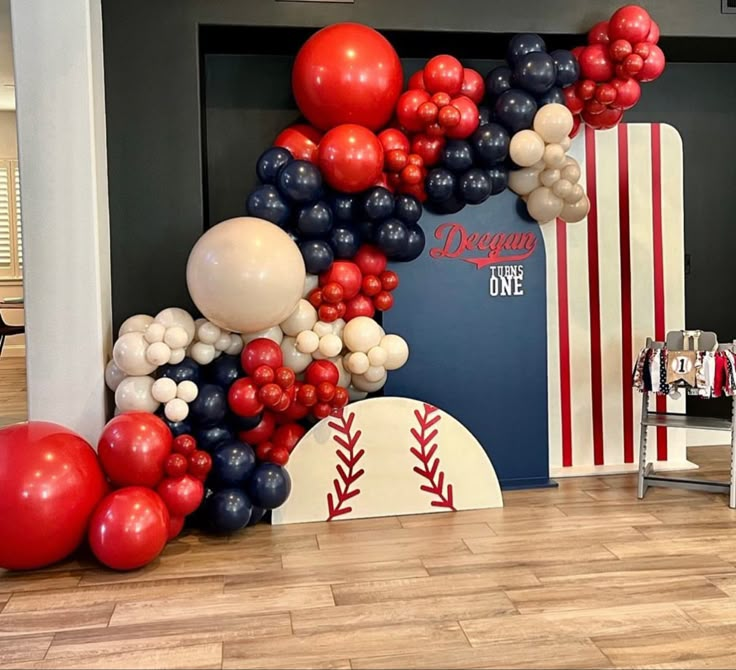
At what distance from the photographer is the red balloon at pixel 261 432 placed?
11.2 ft

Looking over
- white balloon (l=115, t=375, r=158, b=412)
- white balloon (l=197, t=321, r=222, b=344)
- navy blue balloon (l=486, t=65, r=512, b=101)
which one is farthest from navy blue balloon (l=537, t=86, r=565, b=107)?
white balloon (l=115, t=375, r=158, b=412)

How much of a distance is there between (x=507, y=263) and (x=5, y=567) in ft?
8.29

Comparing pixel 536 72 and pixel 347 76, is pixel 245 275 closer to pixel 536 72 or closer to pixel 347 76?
pixel 347 76

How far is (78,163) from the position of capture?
132 inches

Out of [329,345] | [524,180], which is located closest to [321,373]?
[329,345]

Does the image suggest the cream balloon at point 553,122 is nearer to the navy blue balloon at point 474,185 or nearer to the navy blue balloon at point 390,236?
the navy blue balloon at point 474,185

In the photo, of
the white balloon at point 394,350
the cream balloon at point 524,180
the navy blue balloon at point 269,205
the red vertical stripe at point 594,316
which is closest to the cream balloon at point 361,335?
the white balloon at point 394,350

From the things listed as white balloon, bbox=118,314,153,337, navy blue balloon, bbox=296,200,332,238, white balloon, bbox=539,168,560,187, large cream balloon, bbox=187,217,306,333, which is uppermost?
white balloon, bbox=539,168,560,187

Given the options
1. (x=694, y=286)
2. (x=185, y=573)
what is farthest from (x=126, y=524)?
(x=694, y=286)

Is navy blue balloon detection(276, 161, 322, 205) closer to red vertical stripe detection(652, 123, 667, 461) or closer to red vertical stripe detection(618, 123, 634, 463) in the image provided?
red vertical stripe detection(618, 123, 634, 463)

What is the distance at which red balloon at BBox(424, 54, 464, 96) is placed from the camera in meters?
3.50

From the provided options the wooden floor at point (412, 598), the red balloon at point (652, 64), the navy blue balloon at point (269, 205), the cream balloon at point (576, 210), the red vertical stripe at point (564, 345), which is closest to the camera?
the wooden floor at point (412, 598)

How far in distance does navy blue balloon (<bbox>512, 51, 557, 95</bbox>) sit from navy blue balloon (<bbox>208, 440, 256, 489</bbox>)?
202 centimetres

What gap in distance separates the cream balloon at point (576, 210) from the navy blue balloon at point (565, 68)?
1.90ft
